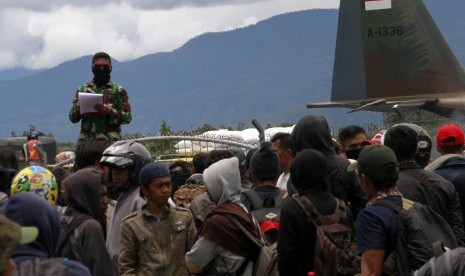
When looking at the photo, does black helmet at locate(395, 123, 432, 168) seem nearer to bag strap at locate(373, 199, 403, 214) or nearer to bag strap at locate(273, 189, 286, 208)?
bag strap at locate(273, 189, 286, 208)

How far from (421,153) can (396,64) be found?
21239 mm

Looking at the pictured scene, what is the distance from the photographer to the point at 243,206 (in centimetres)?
604

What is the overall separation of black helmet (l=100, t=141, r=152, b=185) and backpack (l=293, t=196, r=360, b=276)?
56.9 inches

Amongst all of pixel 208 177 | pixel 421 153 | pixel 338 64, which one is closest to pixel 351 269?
pixel 208 177

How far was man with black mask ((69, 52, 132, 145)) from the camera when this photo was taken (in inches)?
376

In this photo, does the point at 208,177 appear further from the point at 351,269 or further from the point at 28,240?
the point at 28,240

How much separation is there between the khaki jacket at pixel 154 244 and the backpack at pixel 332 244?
861 millimetres

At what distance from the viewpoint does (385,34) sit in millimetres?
27859

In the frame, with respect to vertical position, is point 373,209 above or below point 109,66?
below

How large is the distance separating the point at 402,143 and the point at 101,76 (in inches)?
157

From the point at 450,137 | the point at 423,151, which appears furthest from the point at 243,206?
the point at 450,137

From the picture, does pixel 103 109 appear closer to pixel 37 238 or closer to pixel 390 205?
pixel 390 205

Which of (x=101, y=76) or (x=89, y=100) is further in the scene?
(x=101, y=76)

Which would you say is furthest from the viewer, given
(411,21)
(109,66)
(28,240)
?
(411,21)
